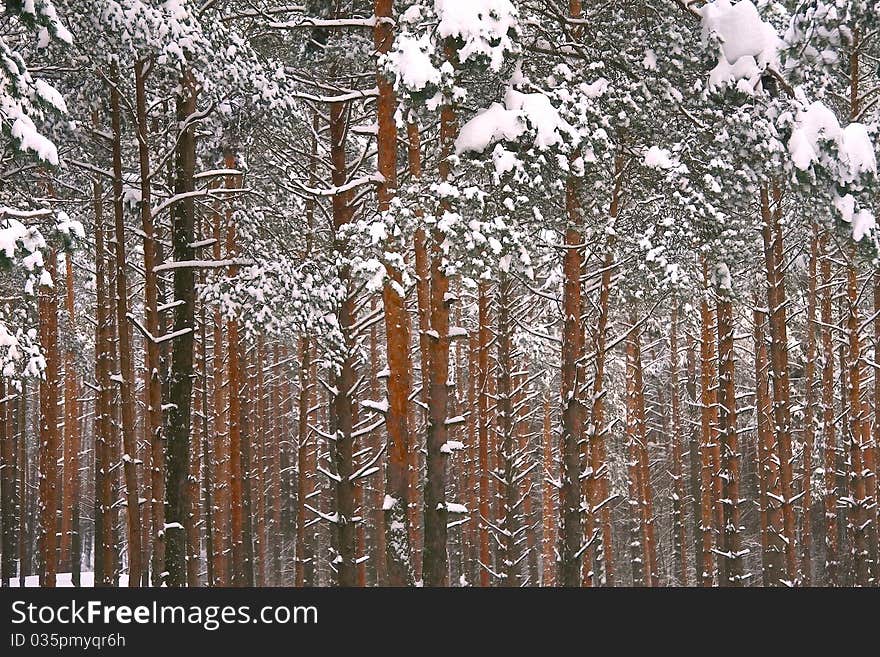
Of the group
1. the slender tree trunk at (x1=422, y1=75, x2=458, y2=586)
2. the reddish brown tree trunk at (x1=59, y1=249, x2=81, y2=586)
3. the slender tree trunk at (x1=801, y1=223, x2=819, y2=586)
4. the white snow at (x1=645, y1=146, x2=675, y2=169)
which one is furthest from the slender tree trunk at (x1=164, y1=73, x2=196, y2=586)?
the slender tree trunk at (x1=801, y1=223, x2=819, y2=586)

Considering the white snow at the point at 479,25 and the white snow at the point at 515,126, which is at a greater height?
the white snow at the point at 479,25

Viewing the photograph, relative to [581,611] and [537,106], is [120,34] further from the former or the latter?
[581,611]

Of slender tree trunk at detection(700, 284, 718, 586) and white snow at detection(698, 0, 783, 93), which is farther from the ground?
white snow at detection(698, 0, 783, 93)

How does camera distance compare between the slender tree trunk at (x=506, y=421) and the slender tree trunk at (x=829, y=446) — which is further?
the slender tree trunk at (x=829, y=446)

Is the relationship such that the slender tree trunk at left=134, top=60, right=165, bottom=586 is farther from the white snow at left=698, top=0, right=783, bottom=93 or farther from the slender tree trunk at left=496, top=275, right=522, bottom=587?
the white snow at left=698, top=0, right=783, bottom=93

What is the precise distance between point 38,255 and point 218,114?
442cm

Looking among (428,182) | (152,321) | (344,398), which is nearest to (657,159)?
(428,182)

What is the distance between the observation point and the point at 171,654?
19.9ft

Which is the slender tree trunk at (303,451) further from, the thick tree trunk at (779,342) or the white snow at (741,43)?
the white snow at (741,43)

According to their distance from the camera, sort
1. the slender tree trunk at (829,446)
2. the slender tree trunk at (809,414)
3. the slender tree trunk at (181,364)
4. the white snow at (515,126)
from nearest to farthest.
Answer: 1. the white snow at (515,126)
2. the slender tree trunk at (181,364)
3. the slender tree trunk at (809,414)
4. the slender tree trunk at (829,446)

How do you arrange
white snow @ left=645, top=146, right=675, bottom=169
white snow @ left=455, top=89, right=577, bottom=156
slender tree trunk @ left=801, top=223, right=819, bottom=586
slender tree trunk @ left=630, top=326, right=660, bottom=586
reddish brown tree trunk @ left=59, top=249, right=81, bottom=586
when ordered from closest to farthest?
white snow @ left=455, top=89, right=577, bottom=156, white snow @ left=645, top=146, right=675, bottom=169, slender tree trunk @ left=801, top=223, right=819, bottom=586, slender tree trunk @ left=630, top=326, right=660, bottom=586, reddish brown tree trunk @ left=59, top=249, right=81, bottom=586

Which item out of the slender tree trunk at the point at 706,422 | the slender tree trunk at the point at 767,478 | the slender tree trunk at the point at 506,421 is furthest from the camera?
the slender tree trunk at the point at 706,422

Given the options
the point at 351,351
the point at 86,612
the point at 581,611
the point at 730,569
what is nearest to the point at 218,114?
the point at 351,351

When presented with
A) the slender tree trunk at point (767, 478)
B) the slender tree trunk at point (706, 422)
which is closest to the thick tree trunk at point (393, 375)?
the slender tree trunk at point (767, 478)
